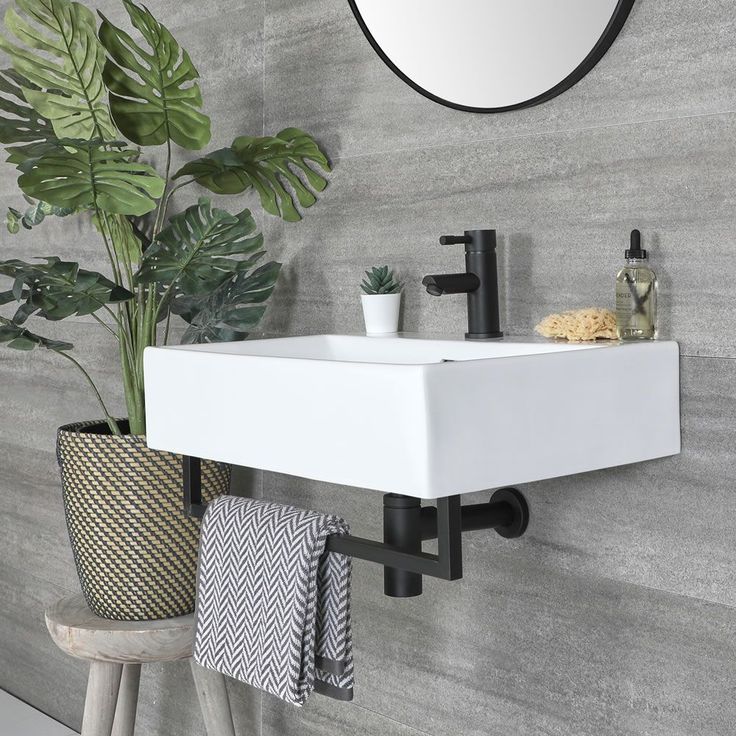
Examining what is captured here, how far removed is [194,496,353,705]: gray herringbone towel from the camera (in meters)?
1.36

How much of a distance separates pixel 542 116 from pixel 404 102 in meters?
0.29

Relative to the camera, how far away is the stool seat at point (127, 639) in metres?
1.77

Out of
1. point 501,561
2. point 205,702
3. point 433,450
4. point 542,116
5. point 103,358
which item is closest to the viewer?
point 433,450

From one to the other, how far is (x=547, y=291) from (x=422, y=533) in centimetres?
43

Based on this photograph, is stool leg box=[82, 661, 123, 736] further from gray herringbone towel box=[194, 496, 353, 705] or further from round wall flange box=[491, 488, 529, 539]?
round wall flange box=[491, 488, 529, 539]

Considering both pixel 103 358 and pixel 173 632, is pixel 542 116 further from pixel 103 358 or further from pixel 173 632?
pixel 103 358

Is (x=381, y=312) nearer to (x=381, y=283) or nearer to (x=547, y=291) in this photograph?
(x=381, y=283)

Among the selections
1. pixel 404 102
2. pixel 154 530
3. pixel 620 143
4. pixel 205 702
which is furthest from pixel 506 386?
pixel 205 702

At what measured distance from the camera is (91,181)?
167cm

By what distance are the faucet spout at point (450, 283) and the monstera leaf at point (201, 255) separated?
43 cm

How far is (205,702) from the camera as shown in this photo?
1.89m

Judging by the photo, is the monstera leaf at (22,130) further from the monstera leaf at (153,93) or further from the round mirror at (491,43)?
the round mirror at (491,43)

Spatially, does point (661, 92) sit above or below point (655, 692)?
above

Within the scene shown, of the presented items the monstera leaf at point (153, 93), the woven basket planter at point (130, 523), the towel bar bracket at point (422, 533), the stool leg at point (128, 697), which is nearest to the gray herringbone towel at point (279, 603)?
the towel bar bracket at point (422, 533)
